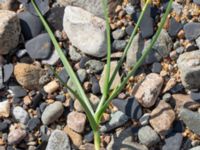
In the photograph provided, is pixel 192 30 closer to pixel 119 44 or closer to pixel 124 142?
pixel 119 44

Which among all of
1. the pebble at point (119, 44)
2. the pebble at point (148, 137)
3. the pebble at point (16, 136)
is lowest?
the pebble at point (148, 137)

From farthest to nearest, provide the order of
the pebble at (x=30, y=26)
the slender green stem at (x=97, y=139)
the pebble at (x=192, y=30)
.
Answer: the pebble at (x=30, y=26) < the pebble at (x=192, y=30) < the slender green stem at (x=97, y=139)

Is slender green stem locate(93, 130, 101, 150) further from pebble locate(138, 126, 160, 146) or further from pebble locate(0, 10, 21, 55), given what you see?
pebble locate(0, 10, 21, 55)

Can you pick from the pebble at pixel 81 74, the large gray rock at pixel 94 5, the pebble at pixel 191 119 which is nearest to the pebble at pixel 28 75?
the pebble at pixel 81 74

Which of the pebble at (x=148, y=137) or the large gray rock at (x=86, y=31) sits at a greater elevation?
the large gray rock at (x=86, y=31)

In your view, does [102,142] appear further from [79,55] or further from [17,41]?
[17,41]

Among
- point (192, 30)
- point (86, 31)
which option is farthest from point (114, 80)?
point (192, 30)

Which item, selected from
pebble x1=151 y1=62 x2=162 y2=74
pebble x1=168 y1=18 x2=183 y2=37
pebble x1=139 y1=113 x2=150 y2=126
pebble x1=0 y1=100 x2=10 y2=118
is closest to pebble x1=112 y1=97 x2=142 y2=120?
pebble x1=139 y1=113 x2=150 y2=126

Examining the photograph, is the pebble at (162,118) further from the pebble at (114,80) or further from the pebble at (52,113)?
the pebble at (52,113)
